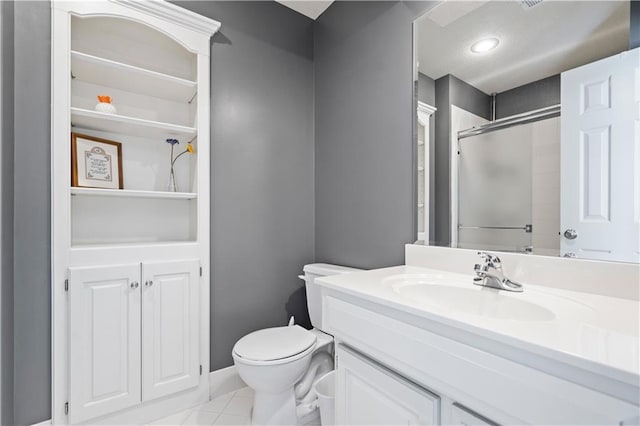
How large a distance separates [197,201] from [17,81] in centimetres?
87

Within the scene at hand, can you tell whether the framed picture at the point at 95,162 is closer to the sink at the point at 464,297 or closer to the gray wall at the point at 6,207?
the gray wall at the point at 6,207

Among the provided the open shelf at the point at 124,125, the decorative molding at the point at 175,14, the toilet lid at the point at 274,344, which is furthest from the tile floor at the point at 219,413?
the decorative molding at the point at 175,14

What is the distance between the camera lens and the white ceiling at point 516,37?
3.16 ft

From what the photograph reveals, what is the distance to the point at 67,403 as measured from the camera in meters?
1.31

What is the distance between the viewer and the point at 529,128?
113cm

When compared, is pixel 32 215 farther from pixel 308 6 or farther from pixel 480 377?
pixel 308 6

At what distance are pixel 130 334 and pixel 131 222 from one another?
0.58 m

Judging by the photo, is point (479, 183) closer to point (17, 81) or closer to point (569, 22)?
point (569, 22)

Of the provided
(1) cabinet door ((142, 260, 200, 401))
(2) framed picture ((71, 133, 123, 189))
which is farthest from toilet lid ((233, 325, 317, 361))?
(2) framed picture ((71, 133, 123, 189))

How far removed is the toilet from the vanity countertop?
53cm

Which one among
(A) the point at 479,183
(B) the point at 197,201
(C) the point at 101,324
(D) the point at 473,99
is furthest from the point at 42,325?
(D) the point at 473,99

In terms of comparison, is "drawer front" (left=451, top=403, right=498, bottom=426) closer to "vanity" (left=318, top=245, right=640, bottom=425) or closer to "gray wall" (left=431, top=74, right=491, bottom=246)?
"vanity" (left=318, top=245, right=640, bottom=425)

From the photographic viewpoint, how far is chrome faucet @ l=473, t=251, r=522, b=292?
3.32 feet

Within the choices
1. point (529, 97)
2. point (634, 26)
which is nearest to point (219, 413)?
point (529, 97)
